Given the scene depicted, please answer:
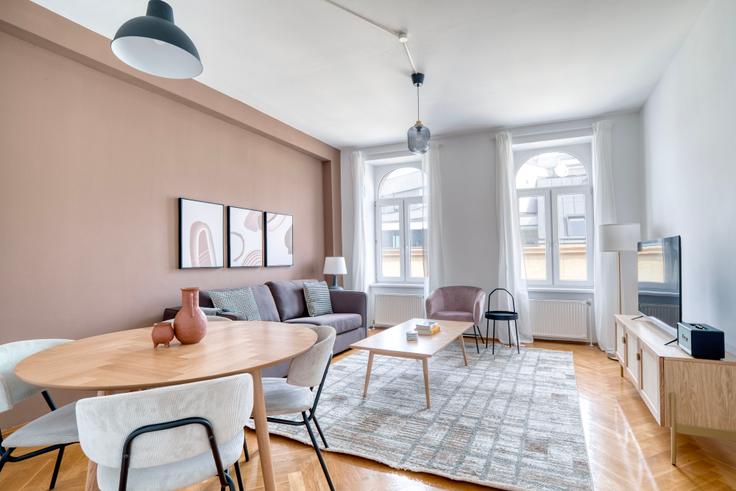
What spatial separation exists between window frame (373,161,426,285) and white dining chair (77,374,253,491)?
16.8 ft

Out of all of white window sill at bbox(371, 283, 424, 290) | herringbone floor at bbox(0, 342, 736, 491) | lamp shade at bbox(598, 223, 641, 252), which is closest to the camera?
herringbone floor at bbox(0, 342, 736, 491)

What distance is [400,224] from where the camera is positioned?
6.54 m

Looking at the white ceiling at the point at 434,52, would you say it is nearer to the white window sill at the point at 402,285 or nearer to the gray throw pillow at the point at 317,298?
the gray throw pillow at the point at 317,298

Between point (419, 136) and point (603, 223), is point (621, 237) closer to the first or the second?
point (603, 223)

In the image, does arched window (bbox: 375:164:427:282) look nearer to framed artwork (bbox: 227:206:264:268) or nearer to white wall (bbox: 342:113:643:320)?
white wall (bbox: 342:113:643:320)

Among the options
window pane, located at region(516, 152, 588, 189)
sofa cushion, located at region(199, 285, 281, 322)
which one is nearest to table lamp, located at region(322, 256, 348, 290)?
sofa cushion, located at region(199, 285, 281, 322)

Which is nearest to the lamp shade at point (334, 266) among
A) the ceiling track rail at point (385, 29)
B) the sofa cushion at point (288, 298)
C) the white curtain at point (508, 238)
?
the sofa cushion at point (288, 298)

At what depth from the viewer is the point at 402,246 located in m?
6.50

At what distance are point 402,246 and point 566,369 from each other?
3201 millimetres

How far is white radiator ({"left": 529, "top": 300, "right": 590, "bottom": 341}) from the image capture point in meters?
5.07

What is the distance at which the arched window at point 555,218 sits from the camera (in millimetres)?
5367

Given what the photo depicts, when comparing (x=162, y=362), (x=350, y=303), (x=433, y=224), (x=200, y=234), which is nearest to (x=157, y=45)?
(x=162, y=362)

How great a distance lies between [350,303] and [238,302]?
164cm

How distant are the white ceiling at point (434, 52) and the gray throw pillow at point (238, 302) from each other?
84.7 inches
